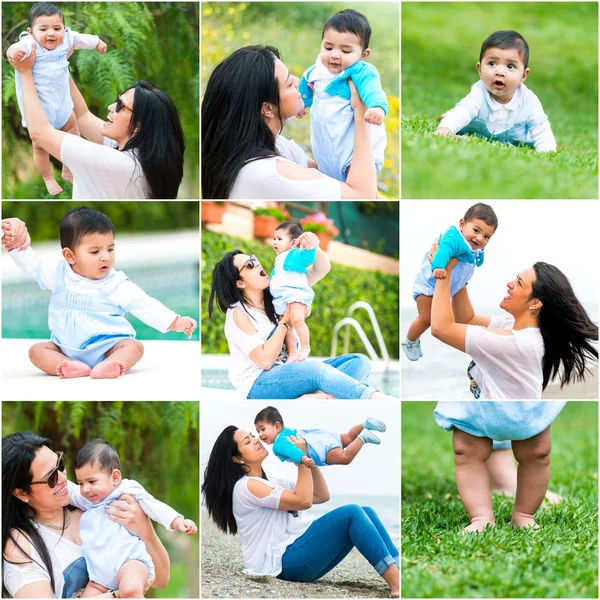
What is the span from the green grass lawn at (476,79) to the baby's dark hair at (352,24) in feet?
1.47

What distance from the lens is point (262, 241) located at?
443 cm

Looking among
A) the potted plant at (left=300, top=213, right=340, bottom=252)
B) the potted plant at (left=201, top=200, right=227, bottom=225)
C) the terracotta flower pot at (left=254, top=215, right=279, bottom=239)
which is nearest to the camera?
the potted plant at (left=201, top=200, right=227, bottom=225)

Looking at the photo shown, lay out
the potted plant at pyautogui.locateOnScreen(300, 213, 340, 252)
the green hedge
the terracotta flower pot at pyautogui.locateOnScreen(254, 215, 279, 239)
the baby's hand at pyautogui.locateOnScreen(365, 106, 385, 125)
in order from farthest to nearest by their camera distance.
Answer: the green hedge → the terracotta flower pot at pyautogui.locateOnScreen(254, 215, 279, 239) → the potted plant at pyautogui.locateOnScreen(300, 213, 340, 252) → the baby's hand at pyautogui.locateOnScreen(365, 106, 385, 125)

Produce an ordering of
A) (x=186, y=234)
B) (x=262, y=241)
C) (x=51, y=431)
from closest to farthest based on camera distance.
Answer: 1. (x=51, y=431)
2. (x=262, y=241)
3. (x=186, y=234)

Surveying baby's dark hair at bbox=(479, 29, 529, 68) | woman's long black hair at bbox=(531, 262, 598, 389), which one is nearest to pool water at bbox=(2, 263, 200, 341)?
woman's long black hair at bbox=(531, 262, 598, 389)

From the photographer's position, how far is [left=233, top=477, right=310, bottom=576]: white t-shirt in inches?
137

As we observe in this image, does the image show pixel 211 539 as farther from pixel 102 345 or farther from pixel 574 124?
pixel 574 124

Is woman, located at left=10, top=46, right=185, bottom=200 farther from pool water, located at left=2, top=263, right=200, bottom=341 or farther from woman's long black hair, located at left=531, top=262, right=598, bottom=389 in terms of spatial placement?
woman's long black hair, located at left=531, top=262, right=598, bottom=389

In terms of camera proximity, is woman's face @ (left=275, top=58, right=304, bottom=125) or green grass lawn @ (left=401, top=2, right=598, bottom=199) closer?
woman's face @ (left=275, top=58, right=304, bottom=125)

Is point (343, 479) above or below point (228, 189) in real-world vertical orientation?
below

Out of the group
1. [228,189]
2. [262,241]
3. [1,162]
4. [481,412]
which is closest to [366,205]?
[262,241]

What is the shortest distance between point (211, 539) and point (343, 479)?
61cm

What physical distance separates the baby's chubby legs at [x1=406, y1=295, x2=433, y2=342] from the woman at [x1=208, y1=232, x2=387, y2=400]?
0.78 ft

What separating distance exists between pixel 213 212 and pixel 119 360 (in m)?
0.90
